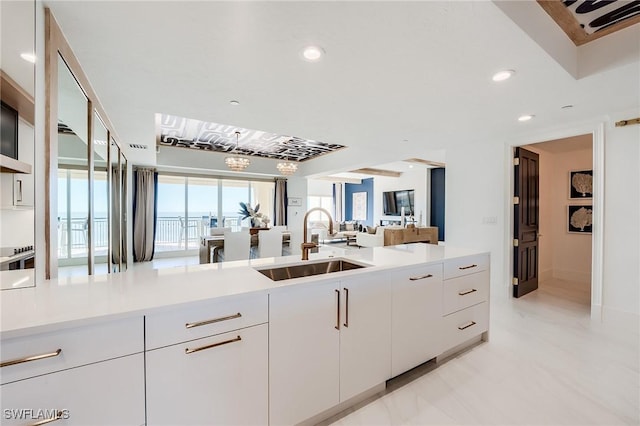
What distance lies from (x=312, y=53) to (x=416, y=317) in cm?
198

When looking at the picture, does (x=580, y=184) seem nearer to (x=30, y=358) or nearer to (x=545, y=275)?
(x=545, y=275)

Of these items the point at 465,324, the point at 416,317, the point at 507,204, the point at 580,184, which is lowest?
the point at 465,324

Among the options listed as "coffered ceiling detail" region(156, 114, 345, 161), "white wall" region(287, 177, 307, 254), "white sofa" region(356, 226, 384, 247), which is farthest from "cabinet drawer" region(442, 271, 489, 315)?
"white wall" region(287, 177, 307, 254)

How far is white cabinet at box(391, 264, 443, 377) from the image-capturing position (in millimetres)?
1737

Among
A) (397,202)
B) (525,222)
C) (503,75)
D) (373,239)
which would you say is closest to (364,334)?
(503,75)

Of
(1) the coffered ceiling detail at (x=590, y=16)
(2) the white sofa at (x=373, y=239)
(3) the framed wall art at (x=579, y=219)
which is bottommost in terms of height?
(2) the white sofa at (x=373, y=239)

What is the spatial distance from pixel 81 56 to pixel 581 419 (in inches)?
157

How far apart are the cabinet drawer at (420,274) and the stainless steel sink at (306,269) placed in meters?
0.26

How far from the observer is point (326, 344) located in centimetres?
143

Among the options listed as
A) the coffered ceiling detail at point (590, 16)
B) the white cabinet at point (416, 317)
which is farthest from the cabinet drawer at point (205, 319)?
the coffered ceiling detail at point (590, 16)

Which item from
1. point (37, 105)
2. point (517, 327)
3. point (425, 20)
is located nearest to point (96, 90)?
point (37, 105)

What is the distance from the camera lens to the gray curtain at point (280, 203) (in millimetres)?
7983

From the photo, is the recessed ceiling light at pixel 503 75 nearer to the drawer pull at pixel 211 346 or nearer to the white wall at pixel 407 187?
the drawer pull at pixel 211 346

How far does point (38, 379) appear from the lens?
2.75ft
